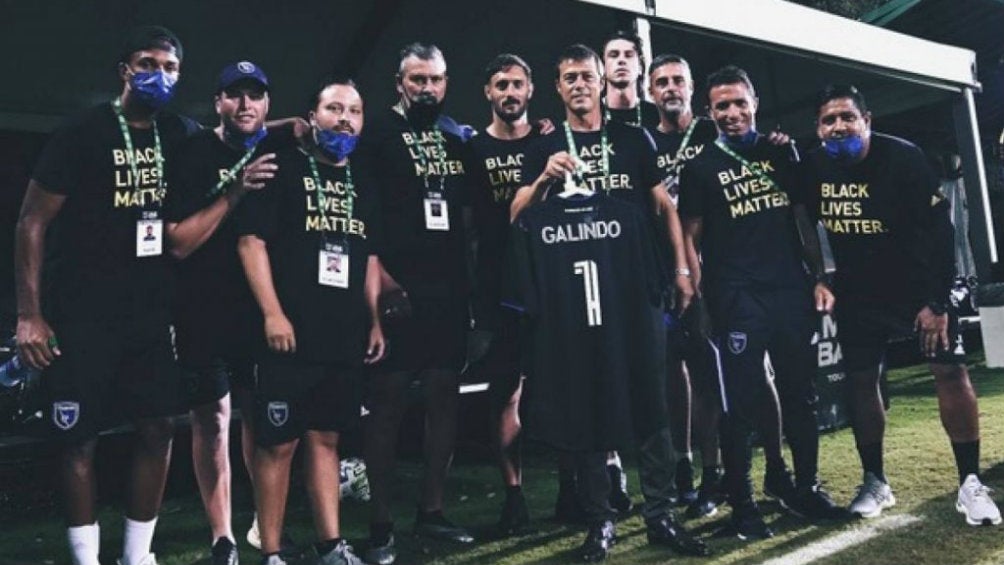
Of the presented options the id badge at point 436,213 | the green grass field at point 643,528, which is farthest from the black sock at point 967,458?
the id badge at point 436,213

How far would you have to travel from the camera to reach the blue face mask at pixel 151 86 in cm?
323

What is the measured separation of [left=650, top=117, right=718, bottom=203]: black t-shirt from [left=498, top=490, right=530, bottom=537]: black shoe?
4.62ft

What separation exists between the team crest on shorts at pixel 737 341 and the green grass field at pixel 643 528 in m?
0.72

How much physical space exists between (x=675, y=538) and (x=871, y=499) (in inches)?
38.4

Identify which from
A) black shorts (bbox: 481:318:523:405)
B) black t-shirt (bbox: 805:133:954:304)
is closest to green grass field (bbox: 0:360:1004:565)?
black shorts (bbox: 481:318:523:405)

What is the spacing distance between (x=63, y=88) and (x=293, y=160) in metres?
4.06

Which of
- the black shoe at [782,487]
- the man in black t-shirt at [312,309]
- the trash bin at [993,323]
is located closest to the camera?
the man in black t-shirt at [312,309]

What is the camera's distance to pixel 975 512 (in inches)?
144

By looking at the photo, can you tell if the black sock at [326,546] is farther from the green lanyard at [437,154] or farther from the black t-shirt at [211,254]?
the green lanyard at [437,154]

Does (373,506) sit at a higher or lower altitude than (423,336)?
lower

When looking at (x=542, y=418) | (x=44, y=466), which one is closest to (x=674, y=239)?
(x=542, y=418)

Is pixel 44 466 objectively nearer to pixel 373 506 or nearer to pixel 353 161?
pixel 373 506

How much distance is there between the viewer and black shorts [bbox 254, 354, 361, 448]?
3.18 metres

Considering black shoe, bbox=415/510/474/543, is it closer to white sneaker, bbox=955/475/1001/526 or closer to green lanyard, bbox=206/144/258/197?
green lanyard, bbox=206/144/258/197
